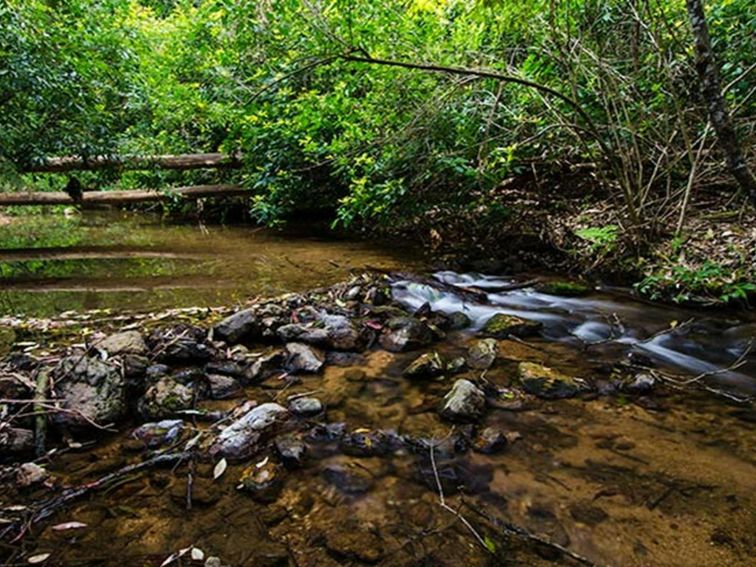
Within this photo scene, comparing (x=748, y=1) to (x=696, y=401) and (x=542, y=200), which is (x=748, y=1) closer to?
(x=542, y=200)

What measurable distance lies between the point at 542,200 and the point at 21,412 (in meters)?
7.41

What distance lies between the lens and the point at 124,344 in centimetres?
352

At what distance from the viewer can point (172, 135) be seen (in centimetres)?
1127

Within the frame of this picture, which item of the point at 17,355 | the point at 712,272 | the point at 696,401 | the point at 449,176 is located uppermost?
the point at 449,176

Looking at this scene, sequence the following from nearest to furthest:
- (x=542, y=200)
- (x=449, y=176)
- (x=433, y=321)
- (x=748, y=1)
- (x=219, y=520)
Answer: (x=219, y=520), (x=433, y=321), (x=748, y=1), (x=449, y=176), (x=542, y=200)

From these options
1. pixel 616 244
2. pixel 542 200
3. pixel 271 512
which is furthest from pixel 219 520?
pixel 542 200

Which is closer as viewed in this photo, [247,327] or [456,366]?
[456,366]

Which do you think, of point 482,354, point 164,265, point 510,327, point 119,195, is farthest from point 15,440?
point 119,195

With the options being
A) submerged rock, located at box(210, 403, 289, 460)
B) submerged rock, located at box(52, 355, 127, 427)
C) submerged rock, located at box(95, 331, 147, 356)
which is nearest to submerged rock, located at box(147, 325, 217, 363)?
submerged rock, located at box(95, 331, 147, 356)

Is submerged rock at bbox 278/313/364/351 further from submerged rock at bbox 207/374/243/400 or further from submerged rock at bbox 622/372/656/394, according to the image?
submerged rock at bbox 622/372/656/394

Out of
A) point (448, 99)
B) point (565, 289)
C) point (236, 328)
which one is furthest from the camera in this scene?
point (565, 289)

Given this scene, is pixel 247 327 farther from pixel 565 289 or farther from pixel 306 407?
pixel 565 289

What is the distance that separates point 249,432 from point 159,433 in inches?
22.6

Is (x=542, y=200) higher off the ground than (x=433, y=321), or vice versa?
(x=542, y=200)
